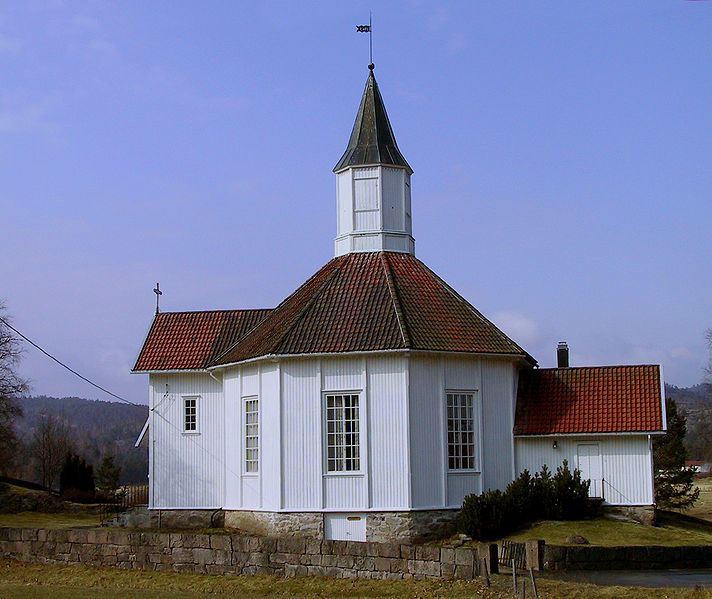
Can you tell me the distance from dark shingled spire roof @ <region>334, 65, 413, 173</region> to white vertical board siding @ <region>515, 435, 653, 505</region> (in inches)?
388

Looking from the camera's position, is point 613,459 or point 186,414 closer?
point 613,459

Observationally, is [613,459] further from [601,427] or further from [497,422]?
[497,422]

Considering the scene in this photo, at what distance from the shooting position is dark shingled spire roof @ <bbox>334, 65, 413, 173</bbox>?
32.4 metres

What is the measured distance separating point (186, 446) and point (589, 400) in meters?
13.0

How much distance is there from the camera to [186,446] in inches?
1313

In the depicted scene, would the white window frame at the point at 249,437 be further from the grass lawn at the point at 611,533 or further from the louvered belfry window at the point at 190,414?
the grass lawn at the point at 611,533

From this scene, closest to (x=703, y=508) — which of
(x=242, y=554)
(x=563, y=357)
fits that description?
(x=563, y=357)

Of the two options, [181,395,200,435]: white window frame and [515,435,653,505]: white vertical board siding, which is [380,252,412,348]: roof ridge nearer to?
[515,435,653,505]: white vertical board siding

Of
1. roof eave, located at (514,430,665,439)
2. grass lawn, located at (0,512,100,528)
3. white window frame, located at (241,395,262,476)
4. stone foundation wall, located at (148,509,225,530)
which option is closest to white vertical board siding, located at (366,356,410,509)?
white window frame, located at (241,395,262,476)

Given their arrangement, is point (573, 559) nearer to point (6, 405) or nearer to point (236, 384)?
point (236, 384)

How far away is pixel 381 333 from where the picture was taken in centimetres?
2780

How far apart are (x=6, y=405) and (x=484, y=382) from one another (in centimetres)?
3335

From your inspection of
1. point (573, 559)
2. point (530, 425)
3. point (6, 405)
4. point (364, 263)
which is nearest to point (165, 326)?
point (364, 263)

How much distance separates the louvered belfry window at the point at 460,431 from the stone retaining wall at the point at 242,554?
7228 mm
